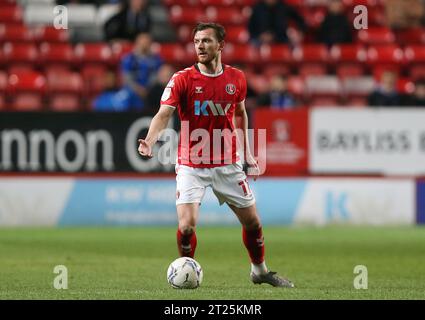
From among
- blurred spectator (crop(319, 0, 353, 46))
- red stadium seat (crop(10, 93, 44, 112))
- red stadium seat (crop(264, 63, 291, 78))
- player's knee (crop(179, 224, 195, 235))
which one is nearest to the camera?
player's knee (crop(179, 224, 195, 235))

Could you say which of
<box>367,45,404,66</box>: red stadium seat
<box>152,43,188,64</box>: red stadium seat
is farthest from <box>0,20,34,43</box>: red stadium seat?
<box>367,45,404,66</box>: red stadium seat

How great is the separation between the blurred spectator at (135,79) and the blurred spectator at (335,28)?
418cm

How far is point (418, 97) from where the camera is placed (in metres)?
16.6

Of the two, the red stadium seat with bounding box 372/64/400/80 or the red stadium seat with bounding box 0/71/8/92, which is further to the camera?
the red stadium seat with bounding box 372/64/400/80

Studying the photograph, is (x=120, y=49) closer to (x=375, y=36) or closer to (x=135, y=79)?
(x=135, y=79)

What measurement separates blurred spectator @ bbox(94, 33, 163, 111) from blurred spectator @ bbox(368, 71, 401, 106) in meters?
3.50

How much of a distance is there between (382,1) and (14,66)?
795 centimetres

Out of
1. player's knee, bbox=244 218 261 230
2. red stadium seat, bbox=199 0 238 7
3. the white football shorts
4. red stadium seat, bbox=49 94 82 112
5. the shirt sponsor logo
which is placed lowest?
player's knee, bbox=244 218 261 230

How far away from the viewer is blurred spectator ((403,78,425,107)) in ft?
54.1

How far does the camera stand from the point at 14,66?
57.7ft
